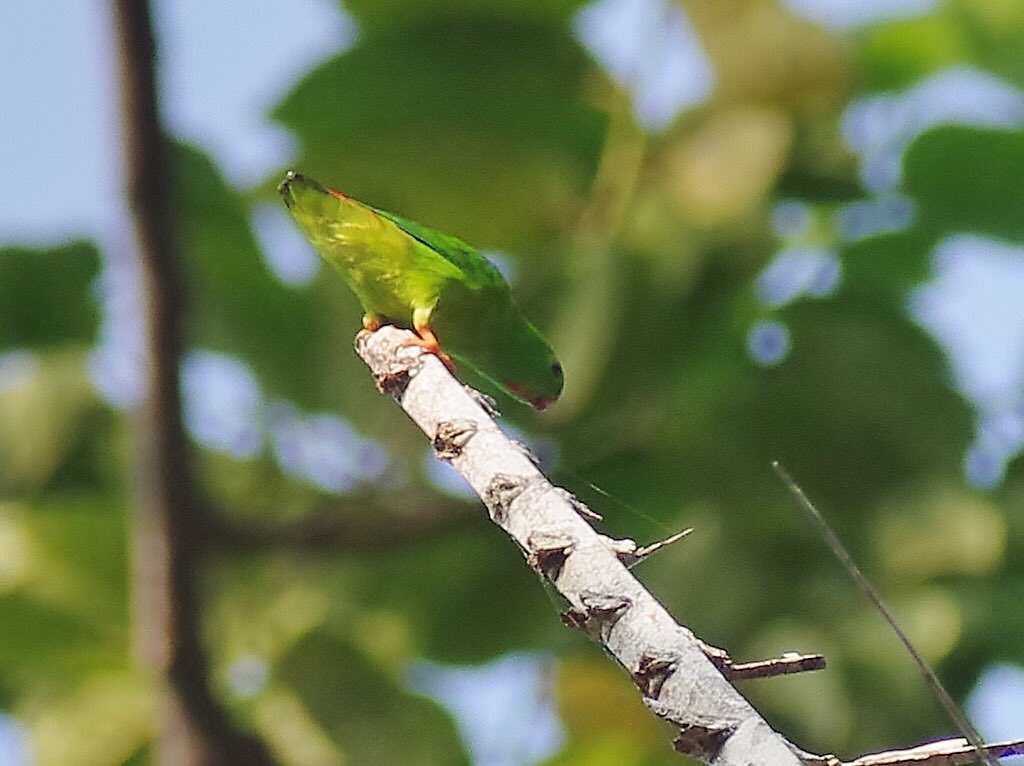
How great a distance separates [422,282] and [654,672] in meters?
0.55

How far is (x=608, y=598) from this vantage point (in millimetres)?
695

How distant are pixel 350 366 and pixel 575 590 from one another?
145 centimetres

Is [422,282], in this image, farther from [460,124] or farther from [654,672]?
[460,124]

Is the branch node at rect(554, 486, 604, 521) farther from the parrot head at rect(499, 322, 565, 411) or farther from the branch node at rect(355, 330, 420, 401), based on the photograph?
the parrot head at rect(499, 322, 565, 411)

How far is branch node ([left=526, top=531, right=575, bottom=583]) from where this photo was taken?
728 millimetres

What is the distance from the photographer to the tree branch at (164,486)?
1750mm

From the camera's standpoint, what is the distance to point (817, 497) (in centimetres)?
204

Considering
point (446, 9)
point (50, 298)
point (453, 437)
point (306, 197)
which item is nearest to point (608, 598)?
point (453, 437)

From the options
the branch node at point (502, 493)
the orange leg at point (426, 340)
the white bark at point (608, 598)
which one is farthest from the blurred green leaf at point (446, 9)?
the branch node at point (502, 493)

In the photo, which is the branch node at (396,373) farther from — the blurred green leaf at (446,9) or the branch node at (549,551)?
the blurred green leaf at (446,9)

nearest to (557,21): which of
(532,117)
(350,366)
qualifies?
(532,117)

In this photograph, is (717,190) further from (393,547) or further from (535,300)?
(393,547)

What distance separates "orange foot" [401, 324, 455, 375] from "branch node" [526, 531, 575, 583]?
31cm

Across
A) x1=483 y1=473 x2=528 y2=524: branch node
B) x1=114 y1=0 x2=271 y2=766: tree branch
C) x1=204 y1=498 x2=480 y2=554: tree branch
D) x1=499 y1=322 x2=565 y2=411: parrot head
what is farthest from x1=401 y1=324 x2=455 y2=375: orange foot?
x1=204 y1=498 x2=480 y2=554: tree branch
